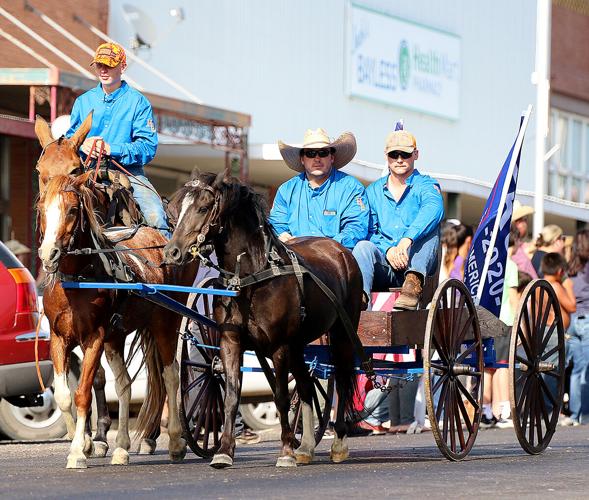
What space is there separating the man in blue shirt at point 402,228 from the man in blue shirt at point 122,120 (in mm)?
1560

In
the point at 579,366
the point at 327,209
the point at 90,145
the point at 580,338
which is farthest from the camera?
the point at 580,338

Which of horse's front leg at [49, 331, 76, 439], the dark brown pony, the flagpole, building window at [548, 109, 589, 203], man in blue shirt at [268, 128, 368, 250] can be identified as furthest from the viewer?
building window at [548, 109, 589, 203]

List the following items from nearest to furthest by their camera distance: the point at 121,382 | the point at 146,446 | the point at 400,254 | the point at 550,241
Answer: the point at 121,382 → the point at 400,254 → the point at 146,446 → the point at 550,241

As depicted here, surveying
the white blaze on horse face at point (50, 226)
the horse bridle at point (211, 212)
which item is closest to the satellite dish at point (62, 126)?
the white blaze on horse face at point (50, 226)

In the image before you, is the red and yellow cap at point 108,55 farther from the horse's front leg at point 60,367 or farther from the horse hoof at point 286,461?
the horse hoof at point 286,461

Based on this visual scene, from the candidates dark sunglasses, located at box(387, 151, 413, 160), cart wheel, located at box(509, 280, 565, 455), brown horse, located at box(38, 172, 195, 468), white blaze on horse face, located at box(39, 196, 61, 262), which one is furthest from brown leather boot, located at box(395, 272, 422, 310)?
white blaze on horse face, located at box(39, 196, 61, 262)

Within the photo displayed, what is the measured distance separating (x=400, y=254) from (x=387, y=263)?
0.75ft

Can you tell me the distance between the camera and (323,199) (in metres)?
11.9

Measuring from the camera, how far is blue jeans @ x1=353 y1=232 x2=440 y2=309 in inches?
460

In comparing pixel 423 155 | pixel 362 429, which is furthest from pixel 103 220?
pixel 423 155

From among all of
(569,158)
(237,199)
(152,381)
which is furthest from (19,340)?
(569,158)

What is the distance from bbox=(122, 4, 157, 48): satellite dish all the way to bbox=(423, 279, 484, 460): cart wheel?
1399 centimetres

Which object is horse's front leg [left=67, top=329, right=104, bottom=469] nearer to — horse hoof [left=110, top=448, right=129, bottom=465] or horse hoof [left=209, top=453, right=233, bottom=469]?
horse hoof [left=110, top=448, right=129, bottom=465]

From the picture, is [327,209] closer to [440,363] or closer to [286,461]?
[440,363]
